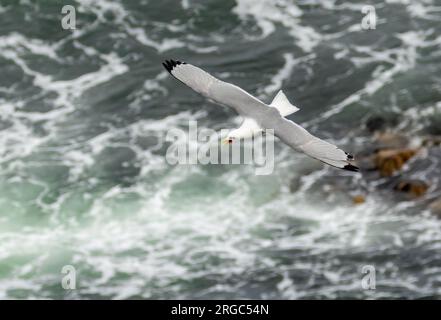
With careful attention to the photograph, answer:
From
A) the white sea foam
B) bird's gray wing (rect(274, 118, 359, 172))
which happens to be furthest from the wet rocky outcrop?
bird's gray wing (rect(274, 118, 359, 172))

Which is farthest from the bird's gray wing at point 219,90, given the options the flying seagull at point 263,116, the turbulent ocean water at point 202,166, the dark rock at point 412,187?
the dark rock at point 412,187

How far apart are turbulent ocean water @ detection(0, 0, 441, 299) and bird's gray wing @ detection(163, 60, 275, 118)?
6.86m

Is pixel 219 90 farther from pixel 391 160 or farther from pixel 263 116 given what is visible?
pixel 391 160

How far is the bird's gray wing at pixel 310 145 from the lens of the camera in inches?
796

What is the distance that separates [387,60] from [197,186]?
6.99m

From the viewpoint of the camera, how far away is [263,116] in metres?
21.0

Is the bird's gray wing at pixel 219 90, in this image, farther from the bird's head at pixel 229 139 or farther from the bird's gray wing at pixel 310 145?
the bird's head at pixel 229 139

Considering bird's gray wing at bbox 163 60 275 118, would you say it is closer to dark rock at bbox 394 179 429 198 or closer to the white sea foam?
dark rock at bbox 394 179 429 198

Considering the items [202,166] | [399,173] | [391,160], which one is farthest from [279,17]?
[399,173]

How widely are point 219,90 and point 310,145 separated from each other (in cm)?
178

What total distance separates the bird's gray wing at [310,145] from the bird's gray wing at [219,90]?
0.42 meters

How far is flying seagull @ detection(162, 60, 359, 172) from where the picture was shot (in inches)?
805
